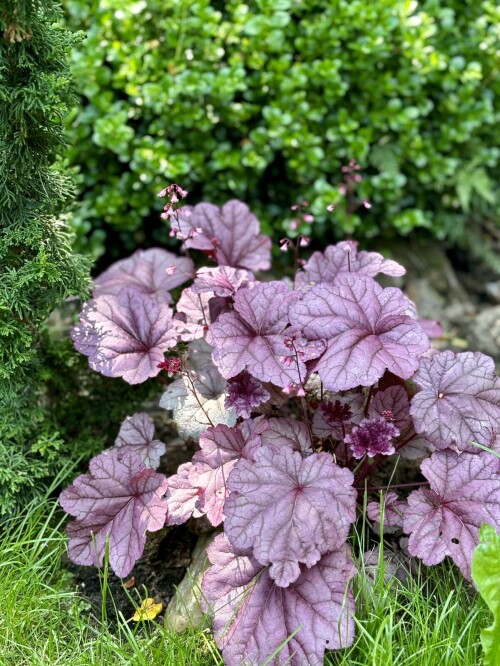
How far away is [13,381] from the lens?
237 cm

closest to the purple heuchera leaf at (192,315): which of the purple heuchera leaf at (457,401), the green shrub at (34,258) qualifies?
the green shrub at (34,258)

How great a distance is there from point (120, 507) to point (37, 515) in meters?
0.37

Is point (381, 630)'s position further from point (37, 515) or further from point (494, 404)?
point (37, 515)

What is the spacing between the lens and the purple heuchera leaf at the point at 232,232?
266cm

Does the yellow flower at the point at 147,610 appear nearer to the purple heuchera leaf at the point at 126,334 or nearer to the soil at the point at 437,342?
the soil at the point at 437,342

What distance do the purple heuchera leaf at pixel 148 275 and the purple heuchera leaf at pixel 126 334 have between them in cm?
19

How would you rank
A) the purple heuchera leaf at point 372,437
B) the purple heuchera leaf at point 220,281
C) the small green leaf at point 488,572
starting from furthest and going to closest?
the purple heuchera leaf at point 220,281
the purple heuchera leaf at point 372,437
the small green leaf at point 488,572

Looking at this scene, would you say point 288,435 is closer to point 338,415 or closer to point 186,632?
point 338,415

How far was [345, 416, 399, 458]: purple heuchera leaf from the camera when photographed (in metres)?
2.02

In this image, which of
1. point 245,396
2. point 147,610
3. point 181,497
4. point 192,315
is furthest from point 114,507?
point 192,315

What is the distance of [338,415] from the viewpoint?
85.5 inches

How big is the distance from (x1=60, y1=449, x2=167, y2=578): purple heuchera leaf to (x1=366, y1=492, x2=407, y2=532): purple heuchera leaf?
623mm

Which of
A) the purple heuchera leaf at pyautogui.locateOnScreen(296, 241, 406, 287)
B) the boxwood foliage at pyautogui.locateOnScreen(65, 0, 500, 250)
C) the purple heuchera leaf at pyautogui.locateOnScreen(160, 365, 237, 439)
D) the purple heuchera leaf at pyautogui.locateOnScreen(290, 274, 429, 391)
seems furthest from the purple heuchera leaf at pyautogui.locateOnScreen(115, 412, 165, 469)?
the boxwood foliage at pyautogui.locateOnScreen(65, 0, 500, 250)

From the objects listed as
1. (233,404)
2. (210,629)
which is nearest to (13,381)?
(233,404)
